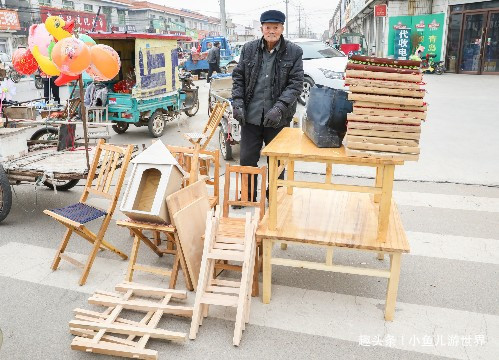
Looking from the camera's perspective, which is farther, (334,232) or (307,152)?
(334,232)

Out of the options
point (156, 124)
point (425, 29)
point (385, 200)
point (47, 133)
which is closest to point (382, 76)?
point (385, 200)

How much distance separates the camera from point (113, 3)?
42906 mm

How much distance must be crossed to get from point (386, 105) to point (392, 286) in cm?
126

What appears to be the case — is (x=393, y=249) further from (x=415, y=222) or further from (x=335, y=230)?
(x=415, y=222)

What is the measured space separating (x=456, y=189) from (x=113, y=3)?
4461 cm

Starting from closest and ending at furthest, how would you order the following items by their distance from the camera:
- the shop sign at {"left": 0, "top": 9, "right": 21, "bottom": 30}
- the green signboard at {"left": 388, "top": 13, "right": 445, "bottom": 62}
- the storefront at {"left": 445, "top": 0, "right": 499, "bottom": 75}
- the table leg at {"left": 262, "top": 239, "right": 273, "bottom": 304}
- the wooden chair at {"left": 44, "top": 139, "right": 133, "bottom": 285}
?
the table leg at {"left": 262, "top": 239, "right": 273, "bottom": 304} < the wooden chair at {"left": 44, "top": 139, "right": 133, "bottom": 285} < the storefront at {"left": 445, "top": 0, "right": 499, "bottom": 75} < the green signboard at {"left": 388, "top": 13, "right": 445, "bottom": 62} < the shop sign at {"left": 0, "top": 9, "right": 21, "bottom": 30}

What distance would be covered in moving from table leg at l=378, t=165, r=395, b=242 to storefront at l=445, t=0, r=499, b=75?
747 inches

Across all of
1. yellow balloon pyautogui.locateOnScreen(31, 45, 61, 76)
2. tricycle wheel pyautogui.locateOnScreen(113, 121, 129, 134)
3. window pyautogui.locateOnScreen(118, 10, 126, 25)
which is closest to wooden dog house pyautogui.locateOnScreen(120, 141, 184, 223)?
yellow balloon pyautogui.locateOnScreen(31, 45, 61, 76)

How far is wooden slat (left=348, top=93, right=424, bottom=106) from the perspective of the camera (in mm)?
2713

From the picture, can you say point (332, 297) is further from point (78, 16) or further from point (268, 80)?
point (78, 16)

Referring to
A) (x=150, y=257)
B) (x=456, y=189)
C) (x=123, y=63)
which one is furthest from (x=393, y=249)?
(x=123, y=63)

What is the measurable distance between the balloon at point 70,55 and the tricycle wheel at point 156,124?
14.8 feet

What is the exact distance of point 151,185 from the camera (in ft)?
12.2

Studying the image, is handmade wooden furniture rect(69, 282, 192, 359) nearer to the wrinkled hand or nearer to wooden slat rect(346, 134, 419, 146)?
wooden slat rect(346, 134, 419, 146)
